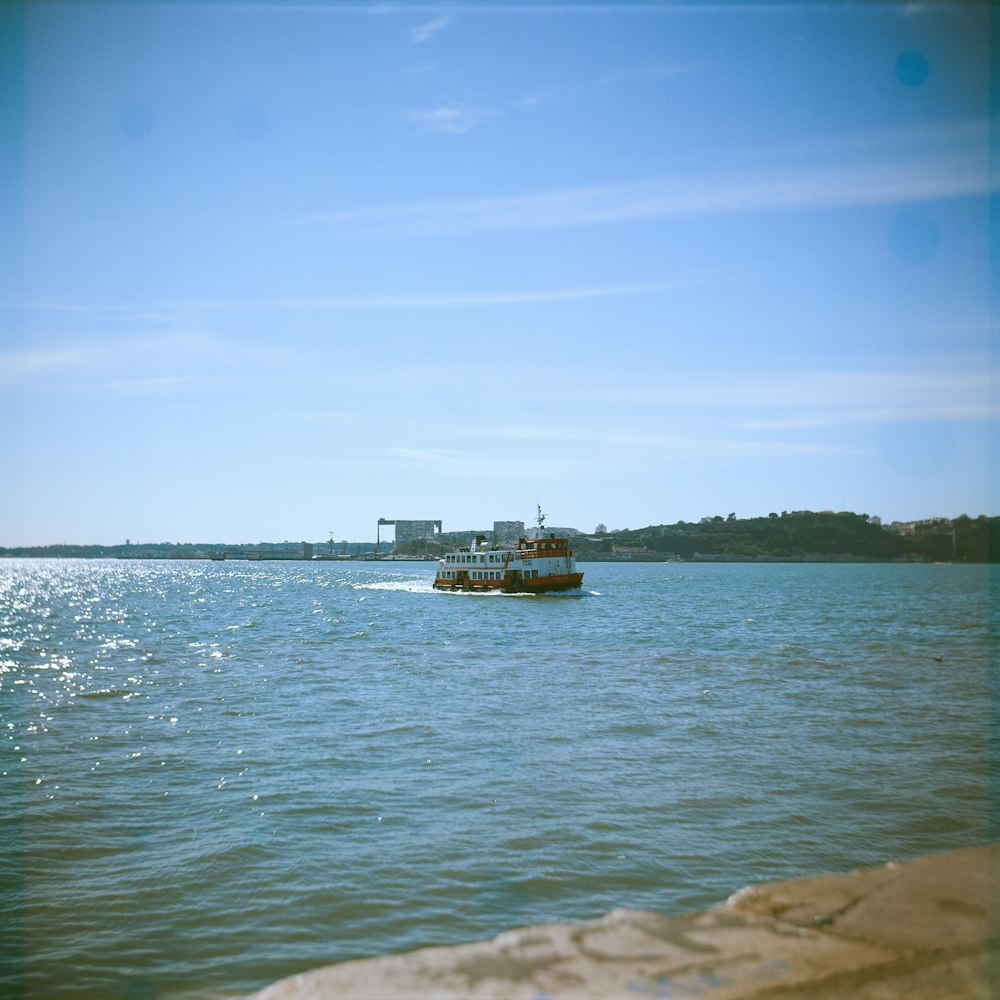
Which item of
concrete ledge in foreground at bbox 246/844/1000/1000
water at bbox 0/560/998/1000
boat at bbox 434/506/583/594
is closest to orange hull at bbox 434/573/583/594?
boat at bbox 434/506/583/594

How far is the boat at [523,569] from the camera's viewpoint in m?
73.3

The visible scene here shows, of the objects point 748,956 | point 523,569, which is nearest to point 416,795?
point 748,956

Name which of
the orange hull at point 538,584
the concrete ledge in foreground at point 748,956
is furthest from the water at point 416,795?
the orange hull at point 538,584

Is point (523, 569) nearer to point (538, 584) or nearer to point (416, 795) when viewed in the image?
point (538, 584)

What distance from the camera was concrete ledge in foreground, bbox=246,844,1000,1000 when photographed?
5363 mm

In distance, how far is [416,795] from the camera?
1262 cm

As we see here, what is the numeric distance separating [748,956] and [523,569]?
224 feet

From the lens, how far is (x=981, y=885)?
23.1 feet

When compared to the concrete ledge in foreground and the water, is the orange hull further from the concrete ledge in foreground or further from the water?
the concrete ledge in foreground

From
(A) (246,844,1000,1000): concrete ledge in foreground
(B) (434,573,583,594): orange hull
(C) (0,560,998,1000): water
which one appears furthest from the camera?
(B) (434,573,583,594): orange hull

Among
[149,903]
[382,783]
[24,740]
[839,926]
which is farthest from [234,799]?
[839,926]

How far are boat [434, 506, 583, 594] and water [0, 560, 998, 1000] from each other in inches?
1695

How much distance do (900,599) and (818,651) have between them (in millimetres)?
47895

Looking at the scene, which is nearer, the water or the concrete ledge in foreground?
the concrete ledge in foreground
